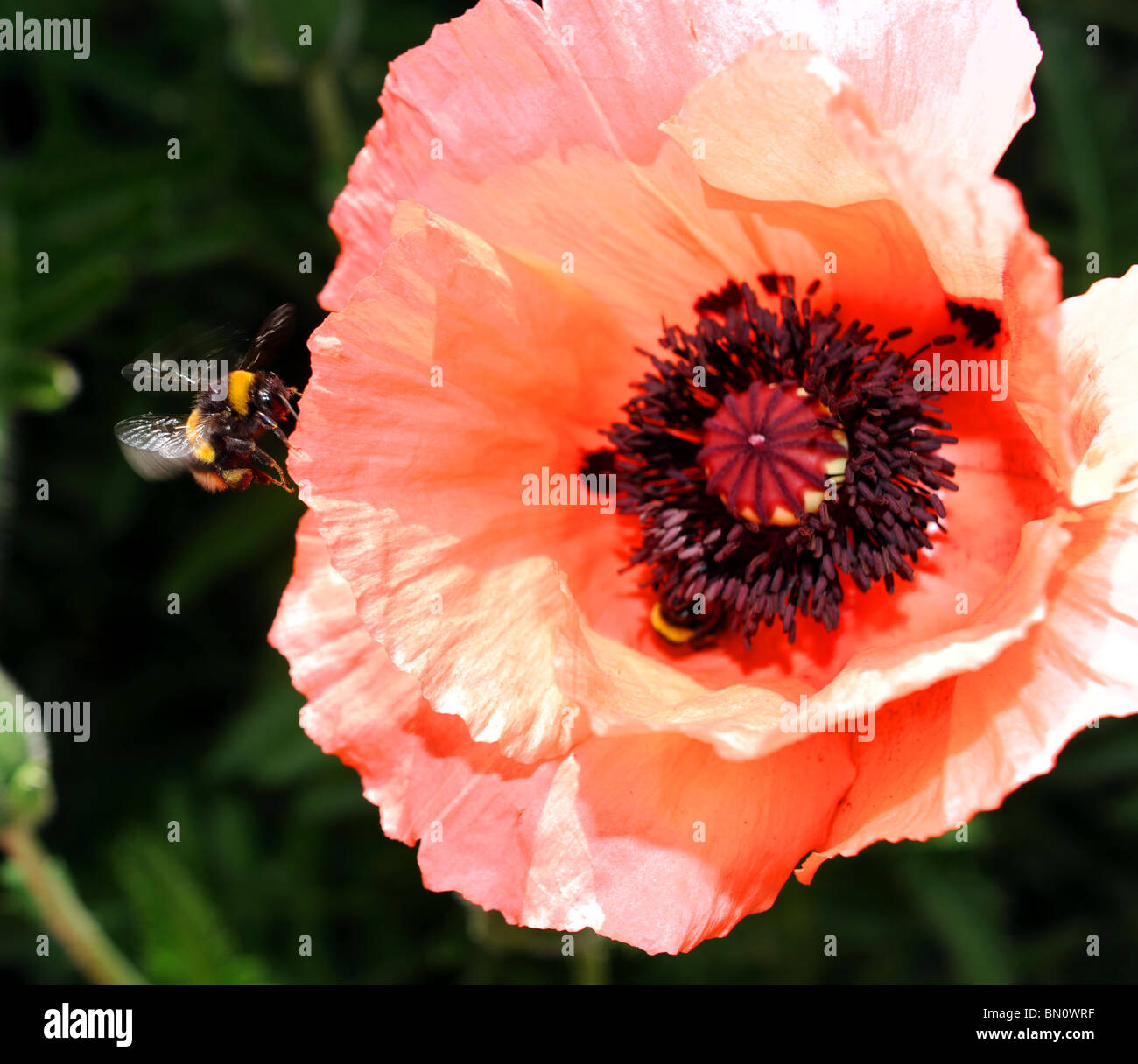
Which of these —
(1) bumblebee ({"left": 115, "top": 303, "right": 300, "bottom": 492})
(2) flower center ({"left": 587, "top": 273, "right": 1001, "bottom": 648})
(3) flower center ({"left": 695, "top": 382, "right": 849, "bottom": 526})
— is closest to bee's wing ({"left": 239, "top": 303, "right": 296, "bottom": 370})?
(1) bumblebee ({"left": 115, "top": 303, "right": 300, "bottom": 492})

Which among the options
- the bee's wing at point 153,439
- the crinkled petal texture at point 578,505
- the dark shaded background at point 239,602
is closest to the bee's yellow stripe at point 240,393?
the bee's wing at point 153,439

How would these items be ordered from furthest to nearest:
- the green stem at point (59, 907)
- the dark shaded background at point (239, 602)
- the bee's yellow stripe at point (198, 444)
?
1. the dark shaded background at point (239, 602)
2. the green stem at point (59, 907)
3. the bee's yellow stripe at point (198, 444)

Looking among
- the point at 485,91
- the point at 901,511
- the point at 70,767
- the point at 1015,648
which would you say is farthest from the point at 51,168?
the point at 1015,648

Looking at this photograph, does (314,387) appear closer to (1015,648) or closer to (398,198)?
(398,198)

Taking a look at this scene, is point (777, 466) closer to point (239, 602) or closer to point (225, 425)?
point (225, 425)

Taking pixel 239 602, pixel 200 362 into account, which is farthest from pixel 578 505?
pixel 239 602

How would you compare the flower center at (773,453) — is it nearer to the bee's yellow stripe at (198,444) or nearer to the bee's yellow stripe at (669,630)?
the bee's yellow stripe at (669,630)

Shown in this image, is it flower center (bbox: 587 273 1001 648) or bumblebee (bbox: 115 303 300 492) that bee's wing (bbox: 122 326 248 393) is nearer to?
bumblebee (bbox: 115 303 300 492)
